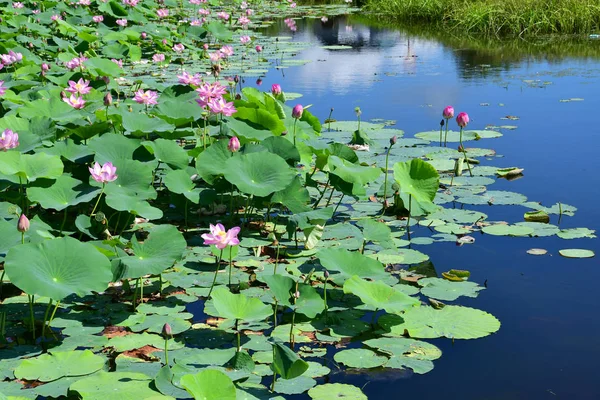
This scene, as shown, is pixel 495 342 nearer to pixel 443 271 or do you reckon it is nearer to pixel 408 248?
pixel 443 271

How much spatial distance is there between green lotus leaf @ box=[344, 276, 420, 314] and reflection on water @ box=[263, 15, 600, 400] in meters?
0.15

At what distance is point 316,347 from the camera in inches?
91.0

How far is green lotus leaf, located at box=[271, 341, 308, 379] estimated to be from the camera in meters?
1.95

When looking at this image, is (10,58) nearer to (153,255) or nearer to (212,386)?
(153,255)

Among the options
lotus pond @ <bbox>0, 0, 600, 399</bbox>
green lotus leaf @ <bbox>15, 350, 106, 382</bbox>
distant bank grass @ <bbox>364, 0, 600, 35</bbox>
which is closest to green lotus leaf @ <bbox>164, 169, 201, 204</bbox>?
lotus pond @ <bbox>0, 0, 600, 399</bbox>

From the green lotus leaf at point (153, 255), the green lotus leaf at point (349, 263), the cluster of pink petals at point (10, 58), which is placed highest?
the cluster of pink petals at point (10, 58)

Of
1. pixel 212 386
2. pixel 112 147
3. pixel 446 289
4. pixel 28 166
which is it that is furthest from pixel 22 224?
→ pixel 446 289

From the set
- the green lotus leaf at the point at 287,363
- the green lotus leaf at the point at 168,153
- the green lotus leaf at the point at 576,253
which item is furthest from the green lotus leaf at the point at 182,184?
the green lotus leaf at the point at 576,253

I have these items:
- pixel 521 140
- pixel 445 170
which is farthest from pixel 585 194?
pixel 521 140

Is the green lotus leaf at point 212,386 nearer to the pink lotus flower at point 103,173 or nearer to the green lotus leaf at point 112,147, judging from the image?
the pink lotus flower at point 103,173

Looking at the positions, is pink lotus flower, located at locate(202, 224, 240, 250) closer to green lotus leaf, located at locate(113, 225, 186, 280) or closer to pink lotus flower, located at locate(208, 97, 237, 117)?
green lotus leaf, located at locate(113, 225, 186, 280)

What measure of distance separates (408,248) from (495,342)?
823 mm

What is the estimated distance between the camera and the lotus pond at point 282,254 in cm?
215

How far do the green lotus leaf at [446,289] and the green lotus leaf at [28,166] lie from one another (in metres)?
1.43
